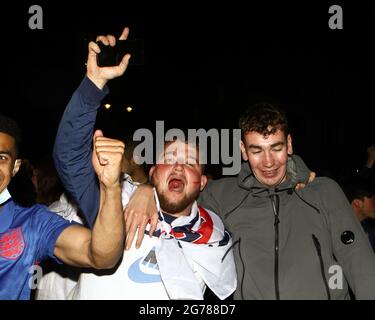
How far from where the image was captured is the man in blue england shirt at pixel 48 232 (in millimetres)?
1719

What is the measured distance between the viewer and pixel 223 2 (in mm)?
5816

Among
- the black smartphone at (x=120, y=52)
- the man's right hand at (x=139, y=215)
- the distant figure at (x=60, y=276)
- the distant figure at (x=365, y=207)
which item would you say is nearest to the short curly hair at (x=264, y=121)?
the man's right hand at (x=139, y=215)

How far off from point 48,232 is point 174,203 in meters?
0.88

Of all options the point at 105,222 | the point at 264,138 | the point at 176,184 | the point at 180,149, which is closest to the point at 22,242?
the point at 105,222

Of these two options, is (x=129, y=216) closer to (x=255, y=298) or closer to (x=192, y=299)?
(x=192, y=299)

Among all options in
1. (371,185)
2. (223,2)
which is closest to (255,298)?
(371,185)

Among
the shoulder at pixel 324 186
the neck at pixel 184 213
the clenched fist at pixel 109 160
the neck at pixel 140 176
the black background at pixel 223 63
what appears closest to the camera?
the clenched fist at pixel 109 160

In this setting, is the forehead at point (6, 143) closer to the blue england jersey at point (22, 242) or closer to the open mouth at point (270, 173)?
the blue england jersey at point (22, 242)

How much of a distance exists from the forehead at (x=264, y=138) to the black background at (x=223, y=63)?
2.99m

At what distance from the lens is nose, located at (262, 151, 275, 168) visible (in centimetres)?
246

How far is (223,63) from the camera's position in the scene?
9391mm


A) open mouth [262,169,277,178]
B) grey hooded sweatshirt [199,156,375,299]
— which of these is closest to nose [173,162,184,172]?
grey hooded sweatshirt [199,156,375,299]

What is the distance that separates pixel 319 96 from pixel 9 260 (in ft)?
28.9

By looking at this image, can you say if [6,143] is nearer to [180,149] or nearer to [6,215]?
[6,215]
